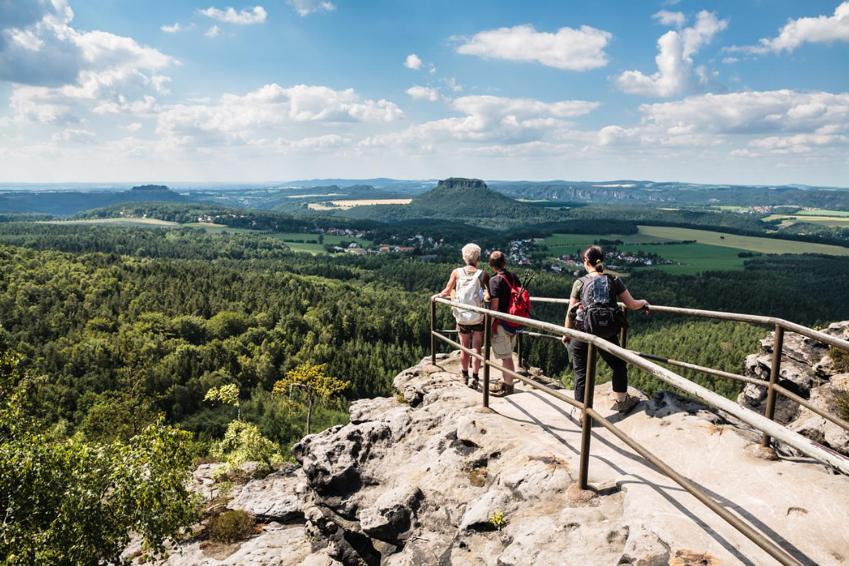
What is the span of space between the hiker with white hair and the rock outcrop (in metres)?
5.32

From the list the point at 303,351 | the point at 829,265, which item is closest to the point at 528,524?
the point at 303,351

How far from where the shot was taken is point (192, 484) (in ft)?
107

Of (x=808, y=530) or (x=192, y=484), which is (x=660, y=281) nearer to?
(x=192, y=484)

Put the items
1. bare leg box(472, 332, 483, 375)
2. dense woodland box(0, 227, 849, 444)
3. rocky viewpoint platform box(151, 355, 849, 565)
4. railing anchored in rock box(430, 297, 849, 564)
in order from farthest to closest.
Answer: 1. dense woodland box(0, 227, 849, 444)
2. bare leg box(472, 332, 483, 375)
3. rocky viewpoint platform box(151, 355, 849, 565)
4. railing anchored in rock box(430, 297, 849, 564)

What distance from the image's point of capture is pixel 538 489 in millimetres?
6609

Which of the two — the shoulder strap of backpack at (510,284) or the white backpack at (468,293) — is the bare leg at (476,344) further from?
the shoulder strap of backpack at (510,284)

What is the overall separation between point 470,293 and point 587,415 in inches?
186

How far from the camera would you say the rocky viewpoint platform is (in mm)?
5129

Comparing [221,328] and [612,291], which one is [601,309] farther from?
[221,328]

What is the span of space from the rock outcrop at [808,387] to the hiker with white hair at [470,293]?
5316mm

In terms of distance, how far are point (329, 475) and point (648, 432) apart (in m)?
5.83

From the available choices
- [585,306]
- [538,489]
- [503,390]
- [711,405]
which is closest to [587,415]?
[538,489]

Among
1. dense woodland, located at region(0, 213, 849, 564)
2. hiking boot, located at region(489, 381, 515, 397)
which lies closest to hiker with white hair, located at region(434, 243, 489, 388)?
hiking boot, located at region(489, 381, 515, 397)

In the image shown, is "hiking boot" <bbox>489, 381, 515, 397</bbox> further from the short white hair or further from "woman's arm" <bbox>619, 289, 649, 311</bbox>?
"woman's arm" <bbox>619, 289, 649, 311</bbox>
